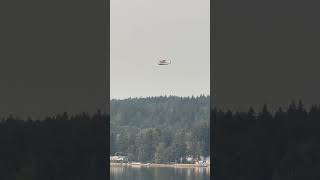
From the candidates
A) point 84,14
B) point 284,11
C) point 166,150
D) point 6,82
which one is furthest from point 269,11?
point 166,150

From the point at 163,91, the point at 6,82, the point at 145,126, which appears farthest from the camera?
the point at 145,126

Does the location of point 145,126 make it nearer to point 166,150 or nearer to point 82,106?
point 166,150

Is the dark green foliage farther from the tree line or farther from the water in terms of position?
the water

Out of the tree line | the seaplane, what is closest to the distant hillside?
the seaplane

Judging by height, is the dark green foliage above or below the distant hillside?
below

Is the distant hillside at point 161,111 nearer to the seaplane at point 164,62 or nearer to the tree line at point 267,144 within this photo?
the seaplane at point 164,62

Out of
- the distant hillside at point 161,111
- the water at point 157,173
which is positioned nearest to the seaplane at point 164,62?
the distant hillside at point 161,111
